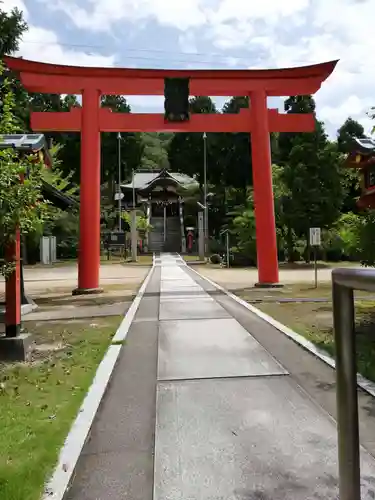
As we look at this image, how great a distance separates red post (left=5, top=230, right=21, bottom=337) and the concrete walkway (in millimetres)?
1572

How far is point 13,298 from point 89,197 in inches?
307

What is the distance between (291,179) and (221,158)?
14041 mm

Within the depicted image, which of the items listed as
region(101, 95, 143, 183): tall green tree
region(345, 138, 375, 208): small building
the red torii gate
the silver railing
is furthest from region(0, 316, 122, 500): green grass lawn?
region(101, 95, 143, 183): tall green tree

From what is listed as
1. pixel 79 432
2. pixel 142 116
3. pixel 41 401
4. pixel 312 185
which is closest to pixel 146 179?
pixel 312 185

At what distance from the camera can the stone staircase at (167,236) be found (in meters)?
43.3

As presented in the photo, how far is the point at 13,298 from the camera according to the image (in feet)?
22.0

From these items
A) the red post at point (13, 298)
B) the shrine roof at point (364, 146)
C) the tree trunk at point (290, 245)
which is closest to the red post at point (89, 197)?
the red post at point (13, 298)

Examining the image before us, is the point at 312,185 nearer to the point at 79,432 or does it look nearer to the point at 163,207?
the point at 163,207

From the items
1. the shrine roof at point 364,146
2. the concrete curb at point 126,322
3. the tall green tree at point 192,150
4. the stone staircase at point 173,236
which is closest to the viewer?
the concrete curb at point 126,322

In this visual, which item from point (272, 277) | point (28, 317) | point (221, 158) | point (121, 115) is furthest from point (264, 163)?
point (221, 158)

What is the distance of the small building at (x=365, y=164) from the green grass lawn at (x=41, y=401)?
5.20 meters

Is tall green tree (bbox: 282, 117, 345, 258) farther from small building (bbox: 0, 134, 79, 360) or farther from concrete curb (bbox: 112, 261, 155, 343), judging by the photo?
small building (bbox: 0, 134, 79, 360)

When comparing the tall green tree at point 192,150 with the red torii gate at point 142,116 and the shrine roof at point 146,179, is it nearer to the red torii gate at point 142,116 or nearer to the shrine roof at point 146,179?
the shrine roof at point 146,179

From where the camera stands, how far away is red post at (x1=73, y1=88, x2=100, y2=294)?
1402 centimetres
